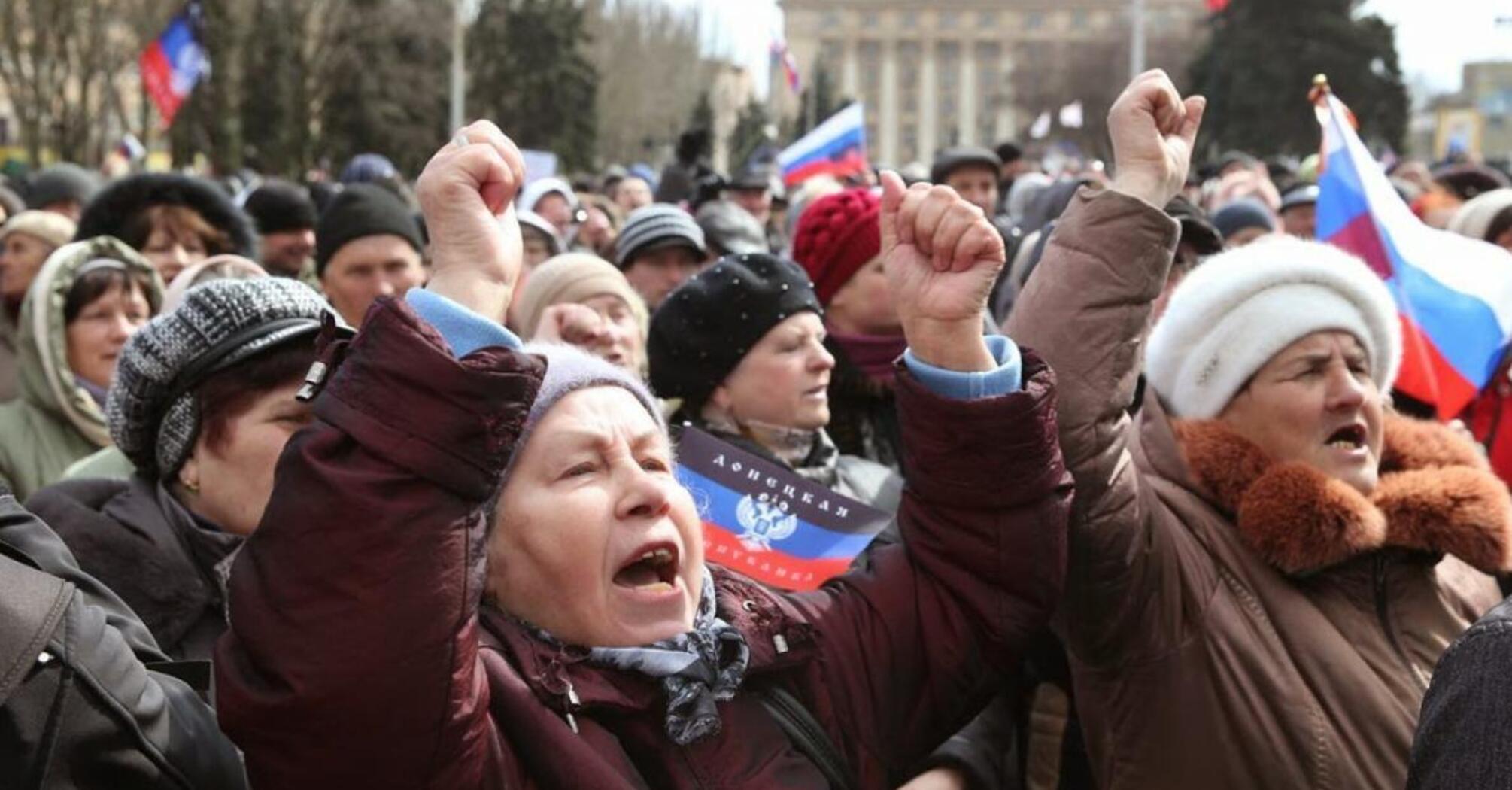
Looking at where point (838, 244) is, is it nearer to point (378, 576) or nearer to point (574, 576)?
point (574, 576)

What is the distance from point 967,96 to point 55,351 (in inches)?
4415

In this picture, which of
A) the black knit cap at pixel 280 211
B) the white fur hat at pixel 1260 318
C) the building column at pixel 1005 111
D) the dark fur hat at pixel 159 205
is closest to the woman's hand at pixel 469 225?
the white fur hat at pixel 1260 318

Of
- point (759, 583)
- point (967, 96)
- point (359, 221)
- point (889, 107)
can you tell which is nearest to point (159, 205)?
point (359, 221)

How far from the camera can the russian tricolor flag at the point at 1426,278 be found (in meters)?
4.59

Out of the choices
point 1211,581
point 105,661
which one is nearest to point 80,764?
point 105,661

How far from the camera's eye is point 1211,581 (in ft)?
10.2

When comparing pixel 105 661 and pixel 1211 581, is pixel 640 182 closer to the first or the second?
pixel 1211 581

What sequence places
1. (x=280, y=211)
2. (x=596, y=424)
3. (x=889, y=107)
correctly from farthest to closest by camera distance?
1. (x=889, y=107)
2. (x=280, y=211)
3. (x=596, y=424)

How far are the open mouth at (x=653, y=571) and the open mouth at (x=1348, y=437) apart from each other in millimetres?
1549

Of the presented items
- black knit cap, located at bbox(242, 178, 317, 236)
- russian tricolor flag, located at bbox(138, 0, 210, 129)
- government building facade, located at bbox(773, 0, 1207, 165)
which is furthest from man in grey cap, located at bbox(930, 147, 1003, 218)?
government building facade, located at bbox(773, 0, 1207, 165)

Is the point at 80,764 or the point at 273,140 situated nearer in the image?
the point at 80,764

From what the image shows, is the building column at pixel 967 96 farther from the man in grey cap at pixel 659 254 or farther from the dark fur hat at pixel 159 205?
the dark fur hat at pixel 159 205

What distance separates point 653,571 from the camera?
2.39 meters

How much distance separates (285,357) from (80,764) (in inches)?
50.0
